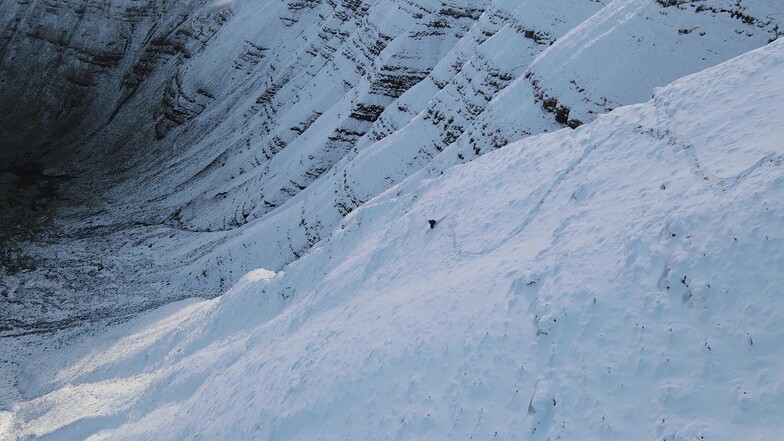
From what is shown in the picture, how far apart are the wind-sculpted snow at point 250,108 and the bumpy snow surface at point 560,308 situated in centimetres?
886

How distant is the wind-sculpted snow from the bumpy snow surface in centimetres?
886

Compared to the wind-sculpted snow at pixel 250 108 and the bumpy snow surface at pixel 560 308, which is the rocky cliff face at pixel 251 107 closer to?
the wind-sculpted snow at pixel 250 108

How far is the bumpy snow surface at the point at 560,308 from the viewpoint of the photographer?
10.8 m

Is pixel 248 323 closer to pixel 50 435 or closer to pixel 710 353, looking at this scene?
pixel 50 435

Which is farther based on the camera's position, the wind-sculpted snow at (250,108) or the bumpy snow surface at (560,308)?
the wind-sculpted snow at (250,108)

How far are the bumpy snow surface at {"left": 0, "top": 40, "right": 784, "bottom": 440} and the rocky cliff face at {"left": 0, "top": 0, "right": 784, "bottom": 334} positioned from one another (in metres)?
8.90

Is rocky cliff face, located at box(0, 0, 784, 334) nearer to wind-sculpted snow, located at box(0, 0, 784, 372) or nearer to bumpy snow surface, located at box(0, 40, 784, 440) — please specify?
wind-sculpted snow, located at box(0, 0, 784, 372)

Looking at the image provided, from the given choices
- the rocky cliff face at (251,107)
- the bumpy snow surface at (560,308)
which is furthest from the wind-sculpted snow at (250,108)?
the bumpy snow surface at (560,308)

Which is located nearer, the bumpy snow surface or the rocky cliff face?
the bumpy snow surface

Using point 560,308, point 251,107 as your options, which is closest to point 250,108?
point 251,107

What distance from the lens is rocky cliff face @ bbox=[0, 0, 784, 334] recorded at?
28.8 metres

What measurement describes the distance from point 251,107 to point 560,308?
64877mm

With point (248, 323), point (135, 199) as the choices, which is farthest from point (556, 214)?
point (135, 199)

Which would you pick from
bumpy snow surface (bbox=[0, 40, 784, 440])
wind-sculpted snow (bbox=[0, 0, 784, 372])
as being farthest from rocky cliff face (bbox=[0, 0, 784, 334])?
bumpy snow surface (bbox=[0, 40, 784, 440])
